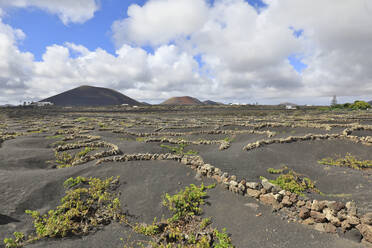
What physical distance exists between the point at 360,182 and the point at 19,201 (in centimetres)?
1653

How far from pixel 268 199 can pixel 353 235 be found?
8.33ft

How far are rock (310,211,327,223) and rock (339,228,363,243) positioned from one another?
547mm

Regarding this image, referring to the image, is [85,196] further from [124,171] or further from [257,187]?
[257,187]

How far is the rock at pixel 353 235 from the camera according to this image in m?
5.27

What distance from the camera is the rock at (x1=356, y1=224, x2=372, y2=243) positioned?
507cm

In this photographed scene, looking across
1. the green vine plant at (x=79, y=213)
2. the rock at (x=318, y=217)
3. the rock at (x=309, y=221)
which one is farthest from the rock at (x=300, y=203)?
the green vine plant at (x=79, y=213)

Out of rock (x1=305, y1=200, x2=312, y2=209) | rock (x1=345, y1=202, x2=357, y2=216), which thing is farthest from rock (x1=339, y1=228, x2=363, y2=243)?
rock (x1=305, y1=200, x2=312, y2=209)

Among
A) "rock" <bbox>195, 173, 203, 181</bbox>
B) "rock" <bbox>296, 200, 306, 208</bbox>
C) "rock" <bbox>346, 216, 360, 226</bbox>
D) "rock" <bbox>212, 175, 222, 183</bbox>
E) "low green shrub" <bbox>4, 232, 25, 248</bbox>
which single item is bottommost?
"low green shrub" <bbox>4, 232, 25, 248</bbox>

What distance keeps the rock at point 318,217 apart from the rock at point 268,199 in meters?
1.19

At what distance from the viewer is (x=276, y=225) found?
6.35 m

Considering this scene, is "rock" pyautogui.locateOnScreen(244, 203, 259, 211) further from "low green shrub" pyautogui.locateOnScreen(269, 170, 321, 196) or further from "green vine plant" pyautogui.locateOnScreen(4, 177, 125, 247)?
"green vine plant" pyautogui.locateOnScreen(4, 177, 125, 247)

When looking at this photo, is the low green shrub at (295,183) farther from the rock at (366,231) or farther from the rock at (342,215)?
the rock at (366,231)

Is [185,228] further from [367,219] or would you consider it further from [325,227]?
[367,219]

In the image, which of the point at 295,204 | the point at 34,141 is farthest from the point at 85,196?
the point at 34,141
